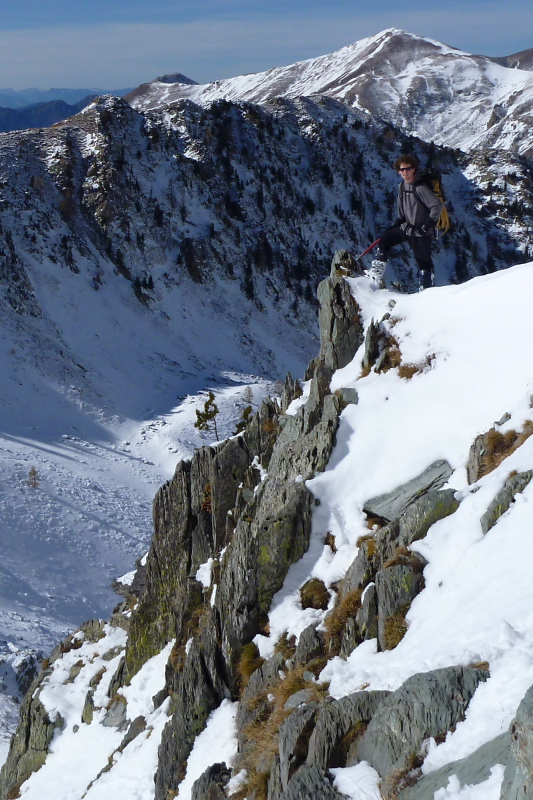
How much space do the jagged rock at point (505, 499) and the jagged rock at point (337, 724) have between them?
3501 millimetres

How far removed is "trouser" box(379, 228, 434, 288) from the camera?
16.3 metres

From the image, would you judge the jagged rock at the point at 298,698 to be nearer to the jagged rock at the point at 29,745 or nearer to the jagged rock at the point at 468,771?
the jagged rock at the point at 468,771

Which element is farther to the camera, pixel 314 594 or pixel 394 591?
pixel 314 594

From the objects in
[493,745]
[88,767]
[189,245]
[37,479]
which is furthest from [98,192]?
[493,745]

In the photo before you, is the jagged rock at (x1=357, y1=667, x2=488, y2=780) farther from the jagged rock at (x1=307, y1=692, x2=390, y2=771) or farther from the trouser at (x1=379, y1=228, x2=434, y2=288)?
the trouser at (x1=379, y1=228, x2=434, y2=288)

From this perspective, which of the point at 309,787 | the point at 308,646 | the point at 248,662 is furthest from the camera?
the point at 248,662

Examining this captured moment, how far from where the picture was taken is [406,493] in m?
12.6

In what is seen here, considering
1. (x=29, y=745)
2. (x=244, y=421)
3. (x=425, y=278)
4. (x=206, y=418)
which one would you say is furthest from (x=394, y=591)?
(x=206, y=418)

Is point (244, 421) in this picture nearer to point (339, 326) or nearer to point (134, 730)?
point (339, 326)

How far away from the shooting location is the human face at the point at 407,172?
14.9m

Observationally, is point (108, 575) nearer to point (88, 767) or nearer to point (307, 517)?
point (88, 767)

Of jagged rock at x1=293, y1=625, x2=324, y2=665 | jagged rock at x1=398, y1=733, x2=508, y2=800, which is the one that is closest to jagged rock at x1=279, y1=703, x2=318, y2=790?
jagged rock at x1=398, y1=733, x2=508, y2=800

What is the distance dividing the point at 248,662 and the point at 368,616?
3428mm

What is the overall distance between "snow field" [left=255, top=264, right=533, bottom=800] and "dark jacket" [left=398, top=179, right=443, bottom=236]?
6.36 feet
